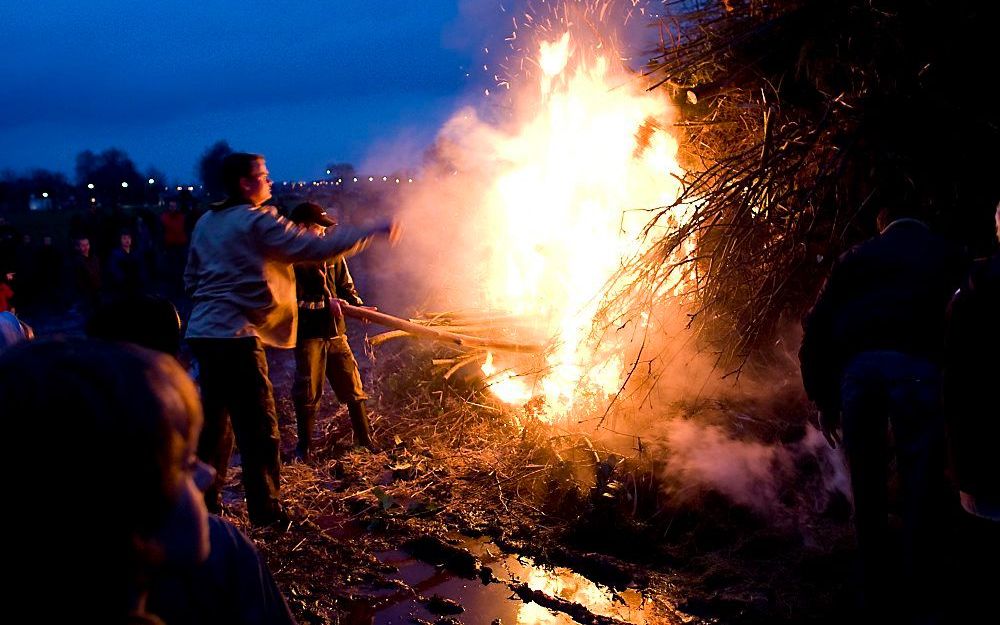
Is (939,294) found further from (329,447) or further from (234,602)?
(329,447)

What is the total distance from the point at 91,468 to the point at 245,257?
12.2ft

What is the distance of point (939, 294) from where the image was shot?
11.2 ft

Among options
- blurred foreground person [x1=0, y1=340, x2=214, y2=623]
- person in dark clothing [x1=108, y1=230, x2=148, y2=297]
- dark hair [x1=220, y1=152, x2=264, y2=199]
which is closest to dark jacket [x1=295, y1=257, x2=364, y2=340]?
dark hair [x1=220, y1=152, x2=264, y2=199]

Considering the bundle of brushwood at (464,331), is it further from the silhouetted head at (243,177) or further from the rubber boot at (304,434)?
the silhouetted head at (243,177)

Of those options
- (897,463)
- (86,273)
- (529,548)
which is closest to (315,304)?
(529,548)

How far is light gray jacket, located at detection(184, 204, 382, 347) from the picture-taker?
4.36 m

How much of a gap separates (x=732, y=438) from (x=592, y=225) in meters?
2.59

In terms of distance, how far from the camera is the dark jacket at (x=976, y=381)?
2.54 m

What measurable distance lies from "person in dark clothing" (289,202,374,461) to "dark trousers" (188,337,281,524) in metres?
1.41

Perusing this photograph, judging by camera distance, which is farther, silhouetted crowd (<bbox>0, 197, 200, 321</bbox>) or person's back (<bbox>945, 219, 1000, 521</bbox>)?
silhouetted crowd (<bbox>0, 197, 200, 321</bbox>)

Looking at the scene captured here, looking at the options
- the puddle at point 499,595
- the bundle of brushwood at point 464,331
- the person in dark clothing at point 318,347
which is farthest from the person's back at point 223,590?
the person in dark clothing at point 318,347

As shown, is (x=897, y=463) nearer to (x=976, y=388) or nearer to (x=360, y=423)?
(x=976, y=388)

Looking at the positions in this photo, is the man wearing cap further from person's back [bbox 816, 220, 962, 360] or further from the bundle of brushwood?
person's back [bbox 816, 220, 962, 360]

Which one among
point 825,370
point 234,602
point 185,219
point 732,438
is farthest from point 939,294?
point 185,219
